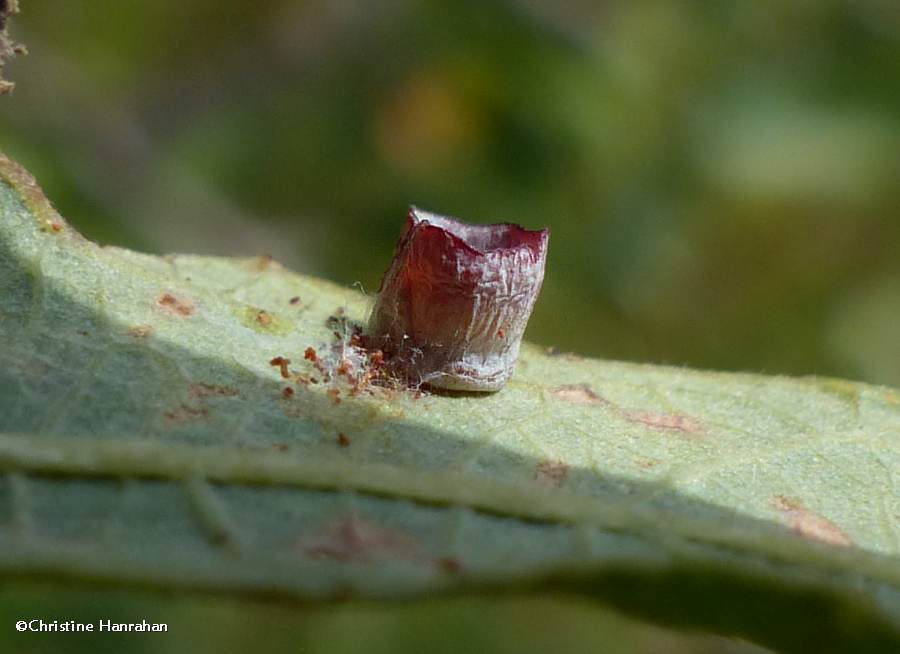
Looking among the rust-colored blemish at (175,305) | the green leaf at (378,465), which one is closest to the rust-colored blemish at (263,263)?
the green leaf at (378,465)

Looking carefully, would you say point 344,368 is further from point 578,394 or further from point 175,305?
point 578,394

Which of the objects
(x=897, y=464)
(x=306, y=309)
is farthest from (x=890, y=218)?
(x=306, y=309)

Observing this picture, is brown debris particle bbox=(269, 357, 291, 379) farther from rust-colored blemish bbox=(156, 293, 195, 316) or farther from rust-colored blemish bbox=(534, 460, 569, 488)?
rust-colored blemish bbox=(534, 460, 569, 488)

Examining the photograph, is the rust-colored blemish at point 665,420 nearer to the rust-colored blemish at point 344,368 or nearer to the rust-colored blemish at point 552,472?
the rust-colored blemish at point 552,472

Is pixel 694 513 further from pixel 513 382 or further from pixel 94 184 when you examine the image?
pixel 94 184

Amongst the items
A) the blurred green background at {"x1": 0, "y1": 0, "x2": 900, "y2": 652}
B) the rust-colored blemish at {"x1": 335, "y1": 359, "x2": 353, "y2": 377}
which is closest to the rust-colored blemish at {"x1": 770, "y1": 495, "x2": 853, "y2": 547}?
the rust-colored blemish at {"x1": 335, "y1": 359, "x2": 353, "y2": 377}

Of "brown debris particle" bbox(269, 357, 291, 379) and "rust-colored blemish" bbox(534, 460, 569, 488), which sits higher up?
"brown debris particle" bbox(269, 357, 291, 379)

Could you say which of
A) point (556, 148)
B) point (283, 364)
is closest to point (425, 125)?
point (556, 148)
